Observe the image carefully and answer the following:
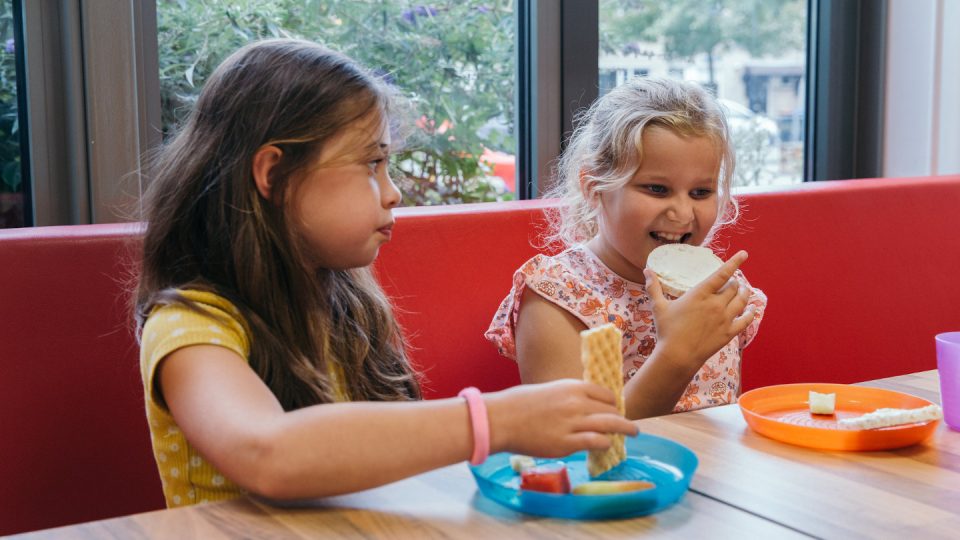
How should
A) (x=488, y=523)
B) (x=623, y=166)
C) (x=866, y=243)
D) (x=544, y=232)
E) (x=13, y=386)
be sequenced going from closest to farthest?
(x=488, y=523), (x=13, y=386), (x=623, y=166), (x=544, y=232), (x=866, y=243)

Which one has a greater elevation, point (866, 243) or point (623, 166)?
point (623, 166)

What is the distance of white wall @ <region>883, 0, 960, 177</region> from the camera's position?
120 inches

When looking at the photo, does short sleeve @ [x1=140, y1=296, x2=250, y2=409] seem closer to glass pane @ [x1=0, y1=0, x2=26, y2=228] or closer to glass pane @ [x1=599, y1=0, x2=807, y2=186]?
glass pane @ [x1=0, y1=0, x2=26, y2=228]

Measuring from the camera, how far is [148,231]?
1.31 metres

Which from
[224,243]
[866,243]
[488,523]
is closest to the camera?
[488,523]

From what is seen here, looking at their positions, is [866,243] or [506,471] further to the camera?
[866,243]

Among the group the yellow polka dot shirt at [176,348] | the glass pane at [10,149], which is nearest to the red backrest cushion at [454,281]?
the yellow polka dot shirt at [176,348]

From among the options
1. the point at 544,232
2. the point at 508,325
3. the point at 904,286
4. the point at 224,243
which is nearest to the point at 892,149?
the point at 904,286

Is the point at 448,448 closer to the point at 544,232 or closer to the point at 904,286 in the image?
the point at 544,232

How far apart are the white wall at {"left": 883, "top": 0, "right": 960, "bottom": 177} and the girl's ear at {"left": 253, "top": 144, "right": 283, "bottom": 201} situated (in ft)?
7.89

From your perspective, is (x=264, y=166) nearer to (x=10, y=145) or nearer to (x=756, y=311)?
(x=10, y=145)

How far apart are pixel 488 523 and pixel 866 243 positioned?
5.65 feet

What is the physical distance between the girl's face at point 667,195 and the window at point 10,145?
104 cm

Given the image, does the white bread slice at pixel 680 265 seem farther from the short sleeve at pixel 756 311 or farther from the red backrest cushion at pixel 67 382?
the red backrest cushion at pixel 67 382
